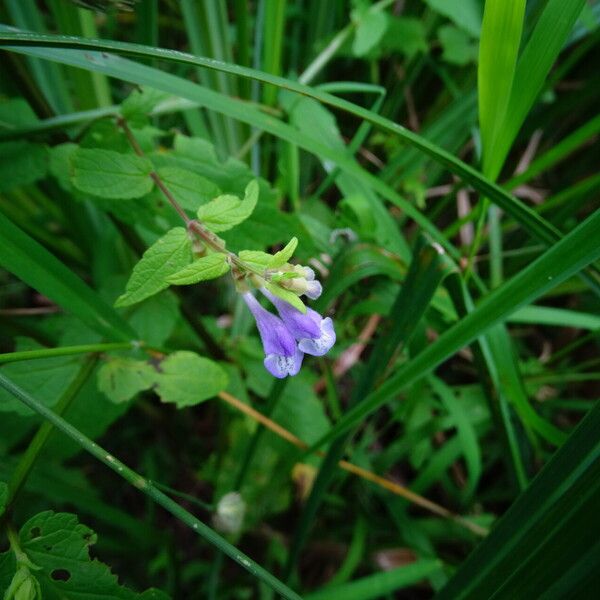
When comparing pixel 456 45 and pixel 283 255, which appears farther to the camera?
pixel 456 45

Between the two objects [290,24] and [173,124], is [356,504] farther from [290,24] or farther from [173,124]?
[290,24]

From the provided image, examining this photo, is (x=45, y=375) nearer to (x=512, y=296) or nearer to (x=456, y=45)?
(x=512, y=296)

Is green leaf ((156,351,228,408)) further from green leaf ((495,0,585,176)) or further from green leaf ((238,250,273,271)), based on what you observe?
green leaf ((495,0,585,176))

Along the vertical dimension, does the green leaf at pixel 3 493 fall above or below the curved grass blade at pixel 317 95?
below

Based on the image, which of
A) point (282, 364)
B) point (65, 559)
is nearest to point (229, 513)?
point (65, 559)

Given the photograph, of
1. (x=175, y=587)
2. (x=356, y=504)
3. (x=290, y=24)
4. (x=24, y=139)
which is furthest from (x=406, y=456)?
(x=290, y=24)

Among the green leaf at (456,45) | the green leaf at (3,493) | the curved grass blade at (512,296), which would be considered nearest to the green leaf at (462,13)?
the green leaf at (456,45)

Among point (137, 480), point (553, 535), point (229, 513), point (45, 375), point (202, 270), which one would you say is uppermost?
point (202, 270)

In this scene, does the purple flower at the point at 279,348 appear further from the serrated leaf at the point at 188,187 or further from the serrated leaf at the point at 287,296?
the serrated leaf at the point at 188,187
